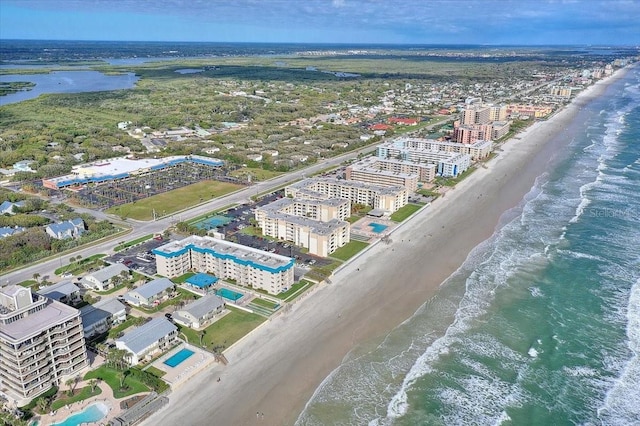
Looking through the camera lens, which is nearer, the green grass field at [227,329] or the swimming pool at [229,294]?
the green grass field at [227,329]

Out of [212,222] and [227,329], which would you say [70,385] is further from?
[212,222]

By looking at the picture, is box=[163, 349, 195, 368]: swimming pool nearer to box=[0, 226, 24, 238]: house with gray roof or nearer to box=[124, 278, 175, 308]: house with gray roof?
box=[124, 278, 175, 308]: house with gray roof

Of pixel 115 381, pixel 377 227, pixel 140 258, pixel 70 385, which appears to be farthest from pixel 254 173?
pixel 70 385

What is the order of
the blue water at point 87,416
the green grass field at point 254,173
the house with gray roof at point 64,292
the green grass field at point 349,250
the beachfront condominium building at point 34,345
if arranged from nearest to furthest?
the blue water at point 87,416
the beachfront condominium building at point 34,345
the house with gray roof at point 64,292
the green grass field at point 349,250
the green grass field at point 254,173

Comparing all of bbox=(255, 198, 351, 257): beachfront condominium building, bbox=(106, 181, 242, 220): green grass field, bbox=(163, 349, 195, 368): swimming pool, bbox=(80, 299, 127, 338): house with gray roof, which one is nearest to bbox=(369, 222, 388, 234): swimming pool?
bbox=(255, 198, 351, 257): beachfront condominium building

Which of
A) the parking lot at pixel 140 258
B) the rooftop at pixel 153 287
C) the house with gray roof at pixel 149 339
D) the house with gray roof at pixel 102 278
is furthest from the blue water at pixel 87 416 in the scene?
the parking lot at pixel 140 258

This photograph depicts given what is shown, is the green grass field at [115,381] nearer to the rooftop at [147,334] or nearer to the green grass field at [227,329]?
the rooftop at [147,334]

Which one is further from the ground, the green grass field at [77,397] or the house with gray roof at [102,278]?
the house with gray roof at [102,278]

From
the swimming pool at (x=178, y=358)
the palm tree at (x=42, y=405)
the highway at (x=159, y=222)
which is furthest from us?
the highway at (x=159, y=222)

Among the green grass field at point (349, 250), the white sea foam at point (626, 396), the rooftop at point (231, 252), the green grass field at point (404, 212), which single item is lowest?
the white sea foam at point (626, 396)
